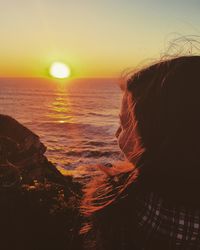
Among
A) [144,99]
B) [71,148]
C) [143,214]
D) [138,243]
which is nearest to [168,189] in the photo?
[143,214]

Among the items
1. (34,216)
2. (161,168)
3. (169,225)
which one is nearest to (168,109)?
(161,168)

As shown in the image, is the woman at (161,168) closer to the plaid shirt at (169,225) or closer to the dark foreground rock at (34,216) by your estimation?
the plaid shirt at (169,225)

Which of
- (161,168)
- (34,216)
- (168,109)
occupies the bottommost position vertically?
(34,216)

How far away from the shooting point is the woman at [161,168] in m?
1.39

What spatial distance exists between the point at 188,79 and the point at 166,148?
0.30 m

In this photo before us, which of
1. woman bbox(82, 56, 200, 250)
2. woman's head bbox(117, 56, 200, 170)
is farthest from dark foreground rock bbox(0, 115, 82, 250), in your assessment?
woman's head bbox(117, 56, 200, 170)

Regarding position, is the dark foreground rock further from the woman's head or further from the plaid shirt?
the woman's head

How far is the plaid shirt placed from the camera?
4.62ft

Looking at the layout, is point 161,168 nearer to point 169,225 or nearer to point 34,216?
point 169,225

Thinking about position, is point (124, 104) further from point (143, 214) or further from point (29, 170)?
point (29, 170)

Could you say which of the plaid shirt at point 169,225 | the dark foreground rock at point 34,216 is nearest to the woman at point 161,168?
the plaid shirt at point 169,225

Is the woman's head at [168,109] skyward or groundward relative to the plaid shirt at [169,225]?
skyward

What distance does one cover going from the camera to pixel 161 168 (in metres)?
1.47

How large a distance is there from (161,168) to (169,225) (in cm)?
24
